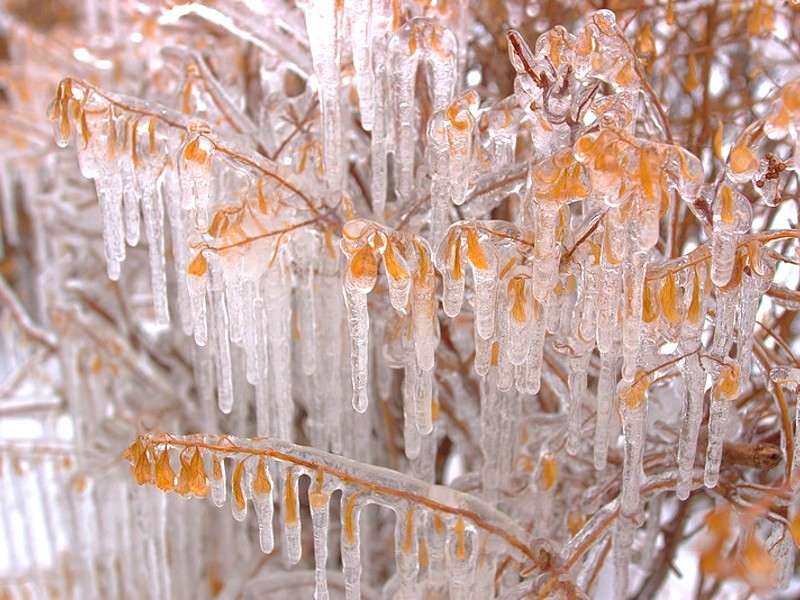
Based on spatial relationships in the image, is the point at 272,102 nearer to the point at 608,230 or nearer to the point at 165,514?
the point at 608,230

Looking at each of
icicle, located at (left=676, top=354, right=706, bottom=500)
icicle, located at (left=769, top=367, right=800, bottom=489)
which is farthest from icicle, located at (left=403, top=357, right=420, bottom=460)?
icicle, located at (left=769, top=367, right=800, bottom=489)

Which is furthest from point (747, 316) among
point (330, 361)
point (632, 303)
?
point (330, 361)

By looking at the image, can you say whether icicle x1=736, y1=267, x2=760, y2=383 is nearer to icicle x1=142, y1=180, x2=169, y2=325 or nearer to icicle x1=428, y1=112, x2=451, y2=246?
icicle x1=428, y1=112, x2=451, y2=246

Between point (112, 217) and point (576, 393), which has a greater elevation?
point (112, 217)

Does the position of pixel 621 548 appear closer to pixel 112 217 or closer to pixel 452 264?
pixel 452 264

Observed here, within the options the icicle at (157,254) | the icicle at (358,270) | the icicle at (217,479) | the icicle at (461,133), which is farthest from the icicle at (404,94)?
the icicle at (217,479)

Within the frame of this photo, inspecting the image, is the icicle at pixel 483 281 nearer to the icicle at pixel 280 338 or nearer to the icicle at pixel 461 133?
the icicle at pixel 461 133
